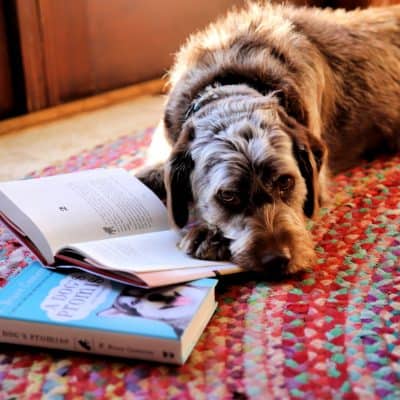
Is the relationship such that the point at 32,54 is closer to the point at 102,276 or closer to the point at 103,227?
the point at 103,227

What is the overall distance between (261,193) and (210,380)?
0.53 m

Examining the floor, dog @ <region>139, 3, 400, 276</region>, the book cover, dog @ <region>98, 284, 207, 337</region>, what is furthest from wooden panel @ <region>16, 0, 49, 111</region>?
dog @ <region>98, 284, 207, 337</region>

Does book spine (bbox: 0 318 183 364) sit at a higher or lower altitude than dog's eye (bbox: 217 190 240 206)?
lower

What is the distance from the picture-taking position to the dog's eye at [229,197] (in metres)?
1.59

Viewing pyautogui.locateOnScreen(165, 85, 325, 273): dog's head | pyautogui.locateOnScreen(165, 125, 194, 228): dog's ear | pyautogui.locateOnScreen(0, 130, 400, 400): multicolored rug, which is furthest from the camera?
pyautogui.locateOnScreen(165, 125, 194, 228): dog's ear

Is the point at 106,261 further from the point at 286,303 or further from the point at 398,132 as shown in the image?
the point at 398,132

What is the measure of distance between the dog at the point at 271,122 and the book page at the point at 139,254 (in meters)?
0.05

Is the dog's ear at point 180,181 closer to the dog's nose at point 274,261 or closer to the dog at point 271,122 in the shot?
the dog at point 271,122

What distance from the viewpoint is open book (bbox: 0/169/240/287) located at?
1445 millimetres

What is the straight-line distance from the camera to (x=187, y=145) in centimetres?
170

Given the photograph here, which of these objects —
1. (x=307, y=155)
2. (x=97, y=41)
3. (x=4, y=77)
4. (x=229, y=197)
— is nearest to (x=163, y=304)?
(x=229, y=197)

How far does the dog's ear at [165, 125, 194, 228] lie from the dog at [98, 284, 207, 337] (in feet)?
1.05

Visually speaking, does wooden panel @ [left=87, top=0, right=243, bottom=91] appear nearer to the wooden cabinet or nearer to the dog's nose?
the wooden cabinet

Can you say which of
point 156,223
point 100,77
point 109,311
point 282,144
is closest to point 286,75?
point 282,144
